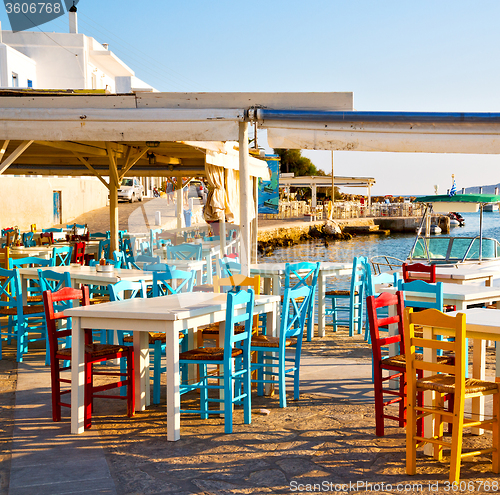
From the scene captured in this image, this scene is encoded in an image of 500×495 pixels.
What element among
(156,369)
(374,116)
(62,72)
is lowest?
(156,369)

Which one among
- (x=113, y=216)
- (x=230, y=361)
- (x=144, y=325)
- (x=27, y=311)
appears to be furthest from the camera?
(x=113, y=216)

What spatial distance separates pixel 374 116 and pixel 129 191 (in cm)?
Answer: 3308

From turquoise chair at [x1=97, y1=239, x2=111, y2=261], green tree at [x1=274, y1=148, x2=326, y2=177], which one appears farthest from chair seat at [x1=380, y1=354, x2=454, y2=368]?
green tree at [x1=274, y1=148, x2=326, y2=177]

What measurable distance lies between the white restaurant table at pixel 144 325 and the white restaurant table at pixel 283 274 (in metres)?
2.71

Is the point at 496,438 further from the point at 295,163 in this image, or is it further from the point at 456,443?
the point at 295,163

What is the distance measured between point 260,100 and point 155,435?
3.52m

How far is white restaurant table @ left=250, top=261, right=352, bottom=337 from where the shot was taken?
25.6 ft

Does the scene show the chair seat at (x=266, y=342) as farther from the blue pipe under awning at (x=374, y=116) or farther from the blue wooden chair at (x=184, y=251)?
the blue wooden chair at (x=184, y=251)

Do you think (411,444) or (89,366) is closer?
(411,444)

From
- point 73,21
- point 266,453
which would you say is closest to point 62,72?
point 73,21

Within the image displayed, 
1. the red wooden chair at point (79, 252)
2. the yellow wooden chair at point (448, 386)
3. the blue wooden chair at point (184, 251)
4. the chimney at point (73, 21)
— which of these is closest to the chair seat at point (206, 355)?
the yellow wooden chair at point (448, 386)

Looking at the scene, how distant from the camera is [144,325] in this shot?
435 cm

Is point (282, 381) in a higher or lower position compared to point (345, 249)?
higher

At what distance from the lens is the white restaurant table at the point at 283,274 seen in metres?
7.82
